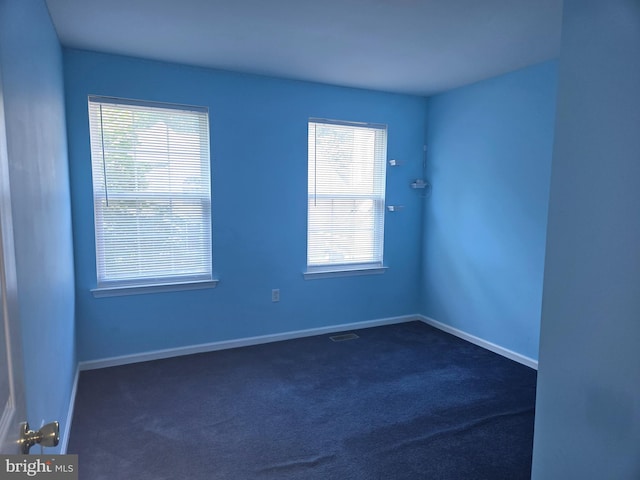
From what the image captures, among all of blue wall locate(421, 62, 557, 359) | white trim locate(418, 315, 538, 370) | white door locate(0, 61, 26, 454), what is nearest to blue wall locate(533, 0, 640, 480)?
white door locate(0, 61, 26, 454)

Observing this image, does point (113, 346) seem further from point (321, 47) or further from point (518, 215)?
point (518, 215)

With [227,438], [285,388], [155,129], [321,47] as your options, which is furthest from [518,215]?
[155,129]

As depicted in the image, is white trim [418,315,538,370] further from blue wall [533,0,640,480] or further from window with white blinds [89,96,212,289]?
window with white blinds [89,96,212,289]

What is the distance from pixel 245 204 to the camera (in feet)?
11.7

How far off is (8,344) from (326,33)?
2.45 m

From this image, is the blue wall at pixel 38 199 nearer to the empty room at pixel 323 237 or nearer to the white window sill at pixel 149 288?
the empty room at pixel 323 237

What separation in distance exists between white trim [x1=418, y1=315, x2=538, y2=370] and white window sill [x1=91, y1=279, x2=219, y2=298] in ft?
7.99

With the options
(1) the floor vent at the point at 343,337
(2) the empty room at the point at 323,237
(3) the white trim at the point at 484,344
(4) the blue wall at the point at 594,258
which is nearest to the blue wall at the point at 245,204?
(2) the empty room at the point at 323,237

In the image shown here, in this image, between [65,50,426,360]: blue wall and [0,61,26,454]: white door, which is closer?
[0,61,26,454]: white door

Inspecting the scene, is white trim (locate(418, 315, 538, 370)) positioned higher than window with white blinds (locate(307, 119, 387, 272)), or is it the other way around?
window with white blinds (locate(307, 119, 387, 272))

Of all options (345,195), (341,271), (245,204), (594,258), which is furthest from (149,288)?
(594,258)

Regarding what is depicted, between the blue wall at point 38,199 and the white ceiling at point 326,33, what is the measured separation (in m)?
0.37

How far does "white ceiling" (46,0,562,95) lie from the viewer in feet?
7.22

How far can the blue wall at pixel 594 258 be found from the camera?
1169 mm
